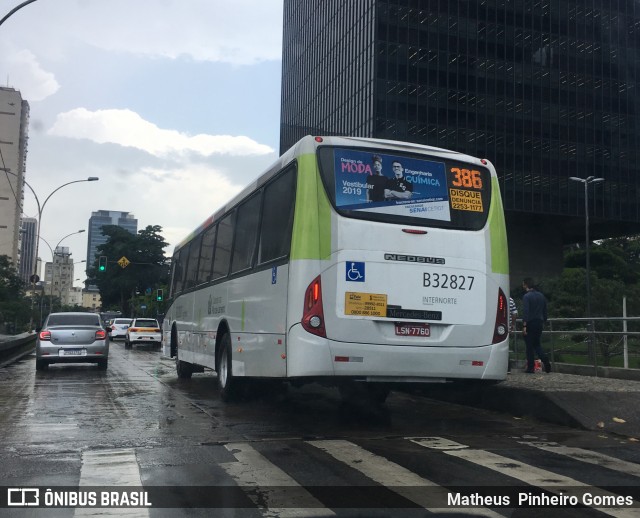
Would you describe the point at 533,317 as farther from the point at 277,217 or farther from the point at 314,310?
the point at 314,310

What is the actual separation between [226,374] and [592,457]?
5.91 m

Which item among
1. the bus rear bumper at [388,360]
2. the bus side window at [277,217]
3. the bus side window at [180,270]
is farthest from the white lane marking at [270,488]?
the bus side window at [180,270]

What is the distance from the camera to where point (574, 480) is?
5.86m

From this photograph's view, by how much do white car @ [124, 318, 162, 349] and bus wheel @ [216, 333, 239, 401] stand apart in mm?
26087

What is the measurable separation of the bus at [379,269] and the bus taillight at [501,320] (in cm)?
2

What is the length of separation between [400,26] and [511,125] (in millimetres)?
13697

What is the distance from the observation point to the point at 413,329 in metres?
8.53

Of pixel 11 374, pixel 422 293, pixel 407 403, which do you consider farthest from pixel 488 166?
pixel 11 374

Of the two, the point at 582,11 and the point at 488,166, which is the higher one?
the point at 582,11

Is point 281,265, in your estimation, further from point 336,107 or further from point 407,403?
point 336,107

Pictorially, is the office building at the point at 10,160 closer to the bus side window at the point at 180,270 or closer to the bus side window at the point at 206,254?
the bus side window at the point at 180,270

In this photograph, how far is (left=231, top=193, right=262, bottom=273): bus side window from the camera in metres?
10.3

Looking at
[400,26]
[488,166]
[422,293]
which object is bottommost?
[422,293]

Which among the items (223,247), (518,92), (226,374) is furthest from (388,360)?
(518,92)
